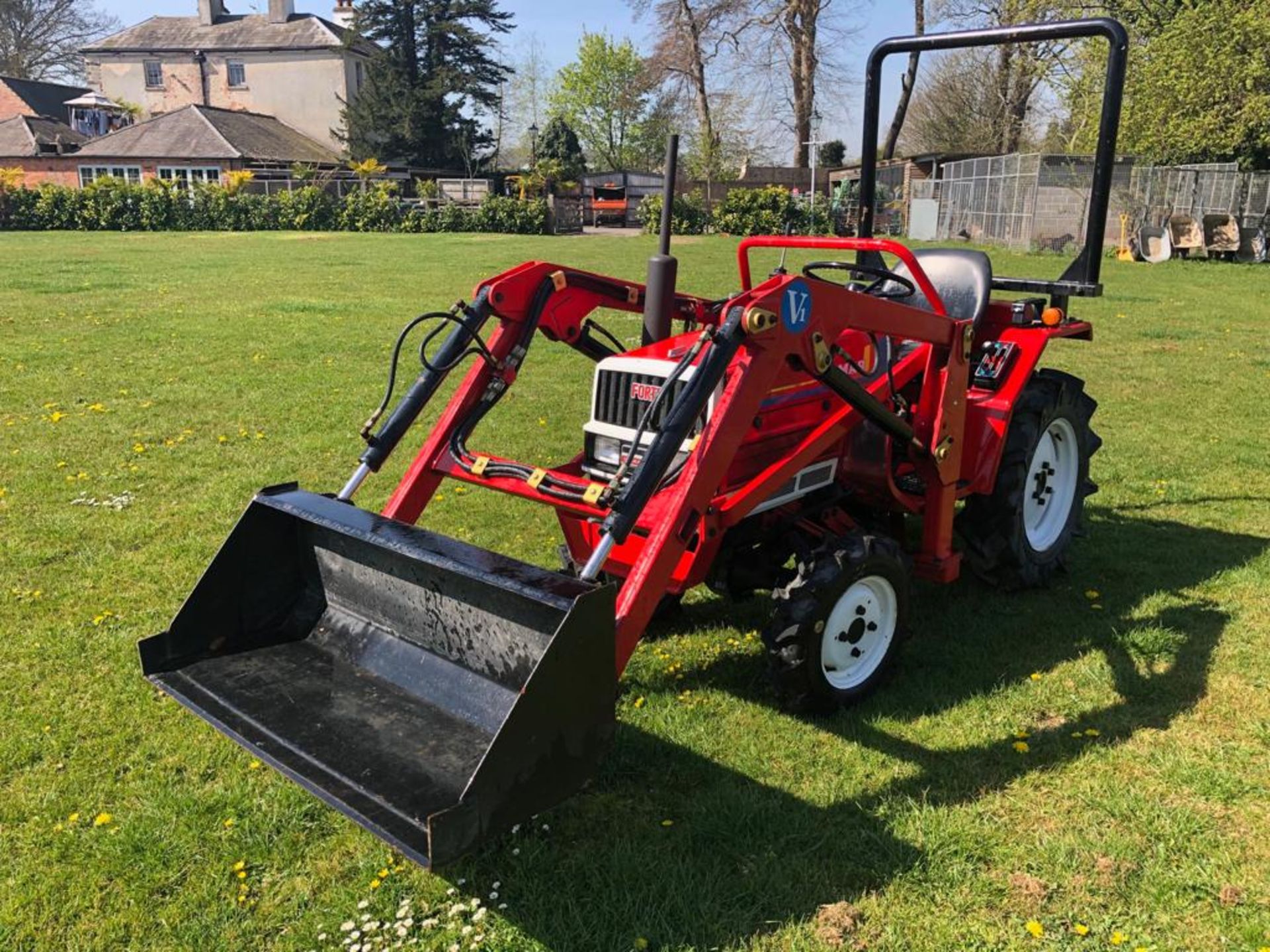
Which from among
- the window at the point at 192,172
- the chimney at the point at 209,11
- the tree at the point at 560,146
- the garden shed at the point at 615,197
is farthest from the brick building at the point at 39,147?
the garden shed at the point at 615,197

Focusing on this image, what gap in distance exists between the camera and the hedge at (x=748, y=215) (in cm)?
3316

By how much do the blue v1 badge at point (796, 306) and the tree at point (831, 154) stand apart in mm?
47202

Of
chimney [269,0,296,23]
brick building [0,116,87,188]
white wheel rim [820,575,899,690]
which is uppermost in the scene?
chimney [269,0,296,23]

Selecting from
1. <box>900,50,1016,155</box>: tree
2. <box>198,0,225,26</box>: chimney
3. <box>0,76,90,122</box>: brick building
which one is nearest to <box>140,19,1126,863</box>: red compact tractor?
<box>900,50,1016,155</box>: tree

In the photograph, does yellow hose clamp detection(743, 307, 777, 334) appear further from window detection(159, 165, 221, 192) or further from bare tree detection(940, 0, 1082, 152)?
window detection(159, 165, 221, 192)

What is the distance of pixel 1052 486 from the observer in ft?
16.9

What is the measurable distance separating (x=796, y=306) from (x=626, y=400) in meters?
0.93

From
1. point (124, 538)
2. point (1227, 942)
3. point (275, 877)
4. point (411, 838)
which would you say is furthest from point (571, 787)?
point (124, 538)

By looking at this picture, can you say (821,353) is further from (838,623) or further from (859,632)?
(859,632)

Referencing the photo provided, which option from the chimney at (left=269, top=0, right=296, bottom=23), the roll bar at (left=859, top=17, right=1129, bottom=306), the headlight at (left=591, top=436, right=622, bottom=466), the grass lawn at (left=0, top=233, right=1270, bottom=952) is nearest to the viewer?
the grass lawn at (left=0, top=233, right=1270, bottom=952)

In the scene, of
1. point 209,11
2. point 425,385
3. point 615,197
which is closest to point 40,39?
point 209,11

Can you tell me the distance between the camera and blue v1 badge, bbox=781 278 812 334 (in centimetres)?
311

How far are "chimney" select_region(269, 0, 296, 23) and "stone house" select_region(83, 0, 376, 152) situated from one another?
42mm

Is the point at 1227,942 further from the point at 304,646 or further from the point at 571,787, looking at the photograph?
the point at 304,646
